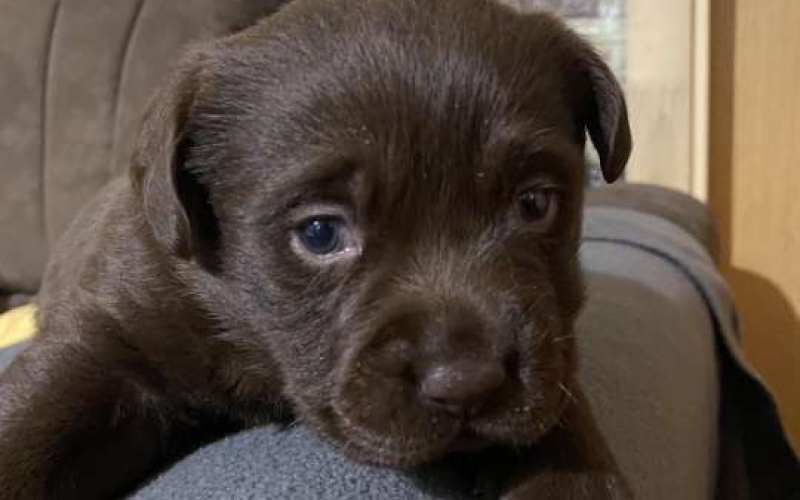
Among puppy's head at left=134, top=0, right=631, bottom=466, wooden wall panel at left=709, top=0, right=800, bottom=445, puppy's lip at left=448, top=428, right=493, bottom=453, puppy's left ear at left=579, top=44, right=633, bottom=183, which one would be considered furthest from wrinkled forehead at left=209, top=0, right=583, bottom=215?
wooden wall panel at left=709, top=0, right=800, bottom=445

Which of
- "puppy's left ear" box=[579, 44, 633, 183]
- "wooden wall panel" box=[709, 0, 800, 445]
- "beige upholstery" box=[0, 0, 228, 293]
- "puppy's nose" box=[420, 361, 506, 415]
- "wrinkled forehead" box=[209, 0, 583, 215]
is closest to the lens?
"puppy's nose" box=[420, 361, 506, 415]

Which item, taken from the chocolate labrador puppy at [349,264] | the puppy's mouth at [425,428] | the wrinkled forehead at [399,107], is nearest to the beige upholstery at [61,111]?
the chocolate labrador puppy at [349,264]

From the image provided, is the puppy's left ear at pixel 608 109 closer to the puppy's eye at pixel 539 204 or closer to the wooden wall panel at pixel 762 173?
the puppy's eye at pixel 539 204

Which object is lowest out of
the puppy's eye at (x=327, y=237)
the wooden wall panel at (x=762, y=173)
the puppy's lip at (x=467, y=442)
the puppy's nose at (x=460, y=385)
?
the wooden wall panel at (x=762, y=173)

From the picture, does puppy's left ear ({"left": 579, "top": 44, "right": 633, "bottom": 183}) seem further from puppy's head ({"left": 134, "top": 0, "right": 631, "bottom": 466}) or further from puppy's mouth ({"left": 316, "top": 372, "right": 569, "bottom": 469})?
puppy's mouth ({"left": 316, "top": 372, "right": 569, "bottom": 469})

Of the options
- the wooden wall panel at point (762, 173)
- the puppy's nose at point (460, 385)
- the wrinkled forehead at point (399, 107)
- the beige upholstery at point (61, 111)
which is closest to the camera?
the puppy's nose at point (460, 385)

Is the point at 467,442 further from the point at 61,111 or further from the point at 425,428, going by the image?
the point at 61,111

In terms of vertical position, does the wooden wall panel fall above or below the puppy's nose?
below

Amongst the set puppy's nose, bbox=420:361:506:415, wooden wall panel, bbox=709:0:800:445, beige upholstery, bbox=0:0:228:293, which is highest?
puppy's nose, bbox=420:361:506:415

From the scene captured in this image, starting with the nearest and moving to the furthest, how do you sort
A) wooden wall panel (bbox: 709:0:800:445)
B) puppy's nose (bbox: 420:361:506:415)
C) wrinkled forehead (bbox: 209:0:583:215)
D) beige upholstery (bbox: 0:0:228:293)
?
puppy's nose (bbox: 420:361:506:415)
wrinkled forehead (bbox: 209:0:583:215)
beige upholstery (bbox: 0:0:228:293)
wooden wall panel (bbox: 709:0:800:445)
